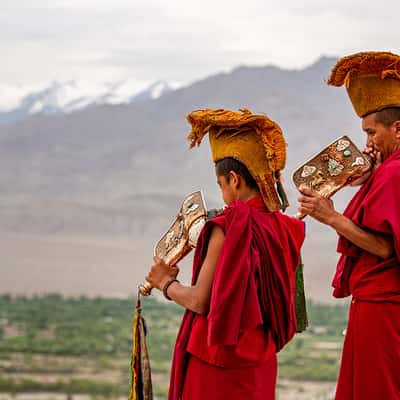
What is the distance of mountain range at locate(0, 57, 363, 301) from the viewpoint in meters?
41.9

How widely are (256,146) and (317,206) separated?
328mm

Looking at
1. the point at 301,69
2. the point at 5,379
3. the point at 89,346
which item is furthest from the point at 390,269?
the point at 301,69

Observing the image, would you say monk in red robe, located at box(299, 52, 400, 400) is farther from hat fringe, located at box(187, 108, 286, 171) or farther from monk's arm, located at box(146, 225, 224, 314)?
monk's arm, located at box(146, 225, 224, 314)

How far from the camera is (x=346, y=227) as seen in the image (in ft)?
12.9

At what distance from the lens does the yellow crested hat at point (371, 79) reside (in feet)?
13.5

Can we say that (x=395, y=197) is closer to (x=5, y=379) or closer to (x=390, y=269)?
(x=390, y=269)

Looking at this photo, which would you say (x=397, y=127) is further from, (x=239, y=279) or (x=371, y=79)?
(x=239, y=279)

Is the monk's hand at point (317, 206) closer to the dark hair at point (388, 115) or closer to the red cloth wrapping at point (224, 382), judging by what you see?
the dark hair at point (388, 115)

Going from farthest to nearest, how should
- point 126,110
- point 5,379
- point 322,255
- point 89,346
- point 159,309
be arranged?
point 126,110 → point 322,255 → point 159,309 → point 89,346 → point 5,379

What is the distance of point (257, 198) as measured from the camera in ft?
12.7

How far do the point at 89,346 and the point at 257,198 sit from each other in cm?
1962

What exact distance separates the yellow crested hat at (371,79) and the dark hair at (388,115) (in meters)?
0.02

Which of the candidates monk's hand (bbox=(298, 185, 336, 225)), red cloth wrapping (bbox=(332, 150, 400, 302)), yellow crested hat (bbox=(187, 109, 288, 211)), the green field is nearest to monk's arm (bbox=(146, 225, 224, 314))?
yellow crested hat (bbox=(187, 109, 288, 211))

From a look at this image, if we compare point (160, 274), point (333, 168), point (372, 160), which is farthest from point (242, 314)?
point (372, 160)
